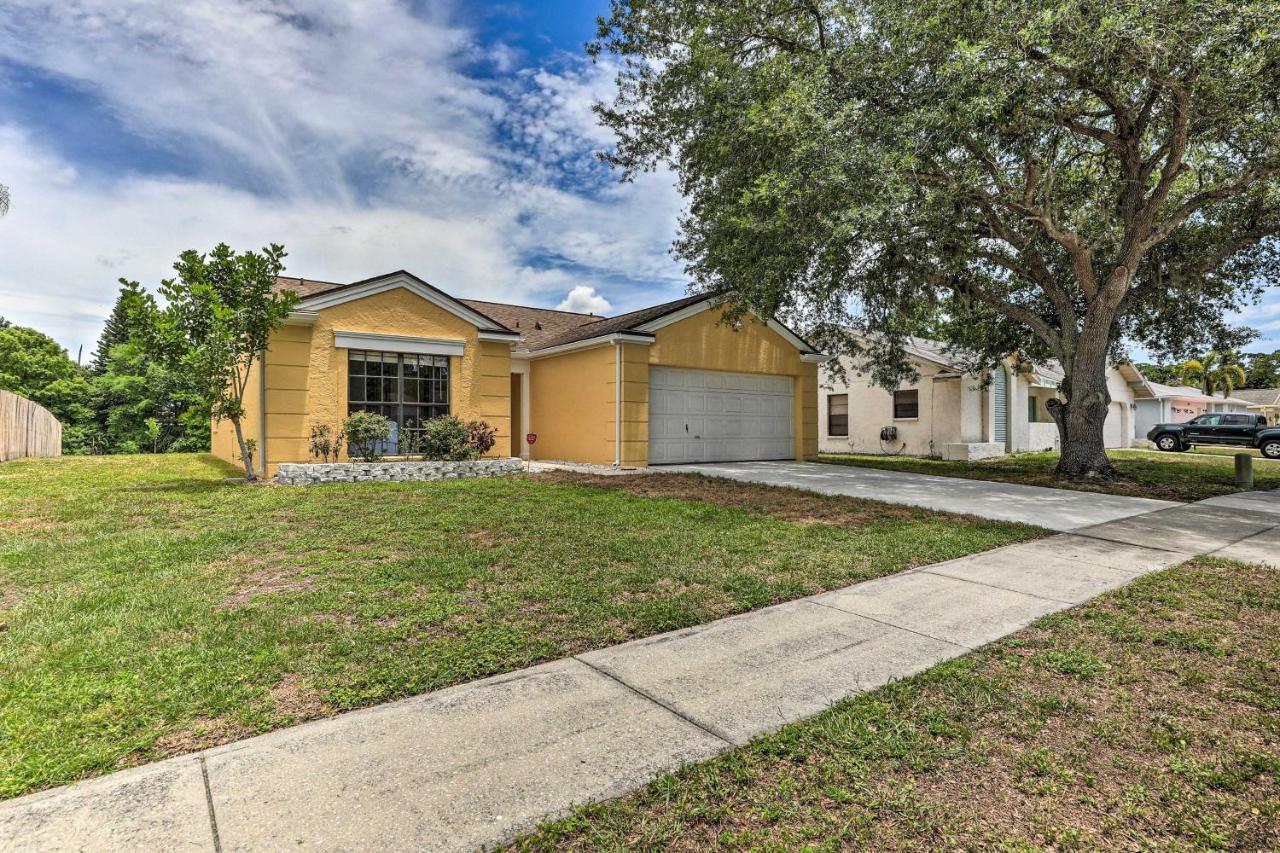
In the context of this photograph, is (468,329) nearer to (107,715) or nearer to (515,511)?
(515,511)

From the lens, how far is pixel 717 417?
15.5 metres

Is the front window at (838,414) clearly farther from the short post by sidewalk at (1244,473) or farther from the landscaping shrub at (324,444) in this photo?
the landscaping shrub at (324,444)

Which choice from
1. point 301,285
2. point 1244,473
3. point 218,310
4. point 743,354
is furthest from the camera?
point 743,354

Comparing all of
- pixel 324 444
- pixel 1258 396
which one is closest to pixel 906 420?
pixel 324 444

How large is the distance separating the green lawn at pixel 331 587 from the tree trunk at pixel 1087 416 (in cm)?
664

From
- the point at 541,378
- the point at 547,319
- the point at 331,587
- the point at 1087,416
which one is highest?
the point at 547,319

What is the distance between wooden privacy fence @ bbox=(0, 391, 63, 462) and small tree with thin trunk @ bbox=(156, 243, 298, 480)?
9.00 metres

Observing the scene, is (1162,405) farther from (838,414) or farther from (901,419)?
(838,414)

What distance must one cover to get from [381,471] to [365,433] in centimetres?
80

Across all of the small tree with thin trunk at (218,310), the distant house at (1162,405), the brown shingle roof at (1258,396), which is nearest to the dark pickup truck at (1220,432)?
the distant house at (1162,405)

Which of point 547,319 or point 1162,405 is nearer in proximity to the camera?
point 547,319

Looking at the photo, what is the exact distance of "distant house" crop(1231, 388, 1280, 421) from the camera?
126 feet

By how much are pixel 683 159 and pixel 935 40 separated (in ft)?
18.1

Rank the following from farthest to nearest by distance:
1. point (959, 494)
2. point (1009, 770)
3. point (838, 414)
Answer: point (838, 414)
point (959, 494)
point (1009, 770)
